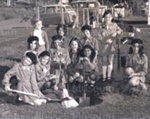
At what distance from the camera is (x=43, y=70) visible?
6859mm

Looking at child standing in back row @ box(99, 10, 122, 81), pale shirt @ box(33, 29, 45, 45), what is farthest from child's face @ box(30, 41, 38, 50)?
child standing in back row @ box(99, 10, 122, 81)

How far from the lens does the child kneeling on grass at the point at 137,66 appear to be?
22.9ft

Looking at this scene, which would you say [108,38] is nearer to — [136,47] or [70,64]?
[136,47]

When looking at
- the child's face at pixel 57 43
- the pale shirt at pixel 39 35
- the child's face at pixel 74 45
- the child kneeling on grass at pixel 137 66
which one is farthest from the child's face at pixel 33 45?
the child kneeling on grass at pixel 137 66

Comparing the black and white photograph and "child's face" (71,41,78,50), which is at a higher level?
"child's face" (71,41,78,50)

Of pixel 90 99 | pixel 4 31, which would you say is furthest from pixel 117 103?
pixel 4 31

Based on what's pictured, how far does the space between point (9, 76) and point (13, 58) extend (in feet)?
12.8

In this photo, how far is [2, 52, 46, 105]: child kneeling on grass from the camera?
255 inches

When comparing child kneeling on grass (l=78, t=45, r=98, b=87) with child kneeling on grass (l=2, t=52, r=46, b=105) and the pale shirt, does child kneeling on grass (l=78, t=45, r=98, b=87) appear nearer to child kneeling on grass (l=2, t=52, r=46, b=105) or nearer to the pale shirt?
child kneeling on grass (l=2, t=52, r=46, b=105)

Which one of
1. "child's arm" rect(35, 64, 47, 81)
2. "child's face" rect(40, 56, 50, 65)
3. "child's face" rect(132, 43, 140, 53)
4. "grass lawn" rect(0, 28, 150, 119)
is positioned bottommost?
"grass lawn" rect(0, 28, 150, 119)

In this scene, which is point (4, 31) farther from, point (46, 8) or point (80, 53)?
point (80, 53)

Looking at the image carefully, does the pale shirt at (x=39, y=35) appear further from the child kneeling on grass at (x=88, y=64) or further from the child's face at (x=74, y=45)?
the child kneeling on grass at (x=88, y=64)

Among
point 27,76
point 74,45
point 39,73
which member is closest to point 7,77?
point 27,76

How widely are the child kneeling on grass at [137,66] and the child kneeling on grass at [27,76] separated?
4.88 feet
